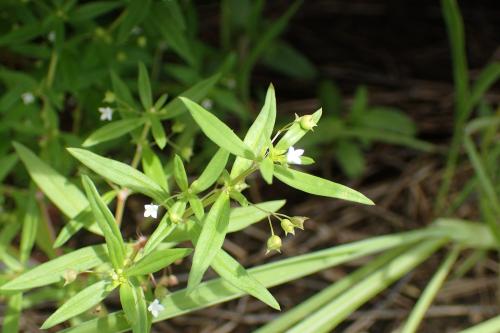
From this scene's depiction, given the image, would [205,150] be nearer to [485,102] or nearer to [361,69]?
[361,69]

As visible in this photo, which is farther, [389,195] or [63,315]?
[389,195]

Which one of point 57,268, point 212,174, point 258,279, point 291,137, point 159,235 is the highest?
point 291,137

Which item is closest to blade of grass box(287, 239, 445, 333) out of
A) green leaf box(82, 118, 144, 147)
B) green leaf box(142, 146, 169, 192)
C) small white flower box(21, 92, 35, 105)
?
green leaf box(142, 146, 169, 192)

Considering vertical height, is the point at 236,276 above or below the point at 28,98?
below

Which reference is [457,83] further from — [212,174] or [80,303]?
[80,303]

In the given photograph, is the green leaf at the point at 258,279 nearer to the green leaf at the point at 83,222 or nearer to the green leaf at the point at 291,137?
the green leaf at the point at 83,222

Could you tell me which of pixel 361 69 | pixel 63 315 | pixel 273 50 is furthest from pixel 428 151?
pixel 63 315

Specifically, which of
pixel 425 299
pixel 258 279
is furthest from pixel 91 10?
pixel 425 299
